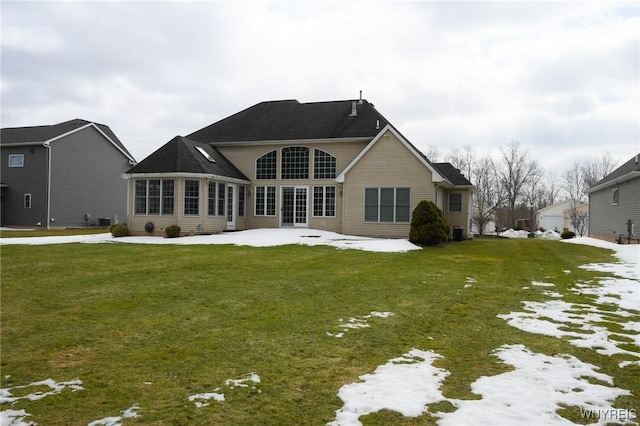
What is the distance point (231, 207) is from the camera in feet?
85.9

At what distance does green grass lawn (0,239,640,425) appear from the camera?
4.18 m

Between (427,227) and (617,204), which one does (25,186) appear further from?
(617,204)

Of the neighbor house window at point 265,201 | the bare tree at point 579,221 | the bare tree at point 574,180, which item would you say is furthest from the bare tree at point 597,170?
the neighbor house window at point 265,201

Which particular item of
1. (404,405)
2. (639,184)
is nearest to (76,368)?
(404,405)

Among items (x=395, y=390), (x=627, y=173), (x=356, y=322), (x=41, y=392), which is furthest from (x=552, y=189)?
(x=41, y=392)

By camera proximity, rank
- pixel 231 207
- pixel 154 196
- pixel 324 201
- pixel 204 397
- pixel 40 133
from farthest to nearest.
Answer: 1. pixel 40 133
2. pixel 231 207
3. pixel 324 201
4. pixel 154 196
5. pixel 204 397

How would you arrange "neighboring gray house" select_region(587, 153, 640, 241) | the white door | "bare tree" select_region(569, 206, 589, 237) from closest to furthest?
"neighboring gray house" select_region(587, 153, 640, 241), the white door, "bare tree" select_region(569, 206, 589, 237)

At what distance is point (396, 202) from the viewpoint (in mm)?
23297

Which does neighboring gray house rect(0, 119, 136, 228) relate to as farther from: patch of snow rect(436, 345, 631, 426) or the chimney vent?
patch of snow rect(436, 345, 631, 426)

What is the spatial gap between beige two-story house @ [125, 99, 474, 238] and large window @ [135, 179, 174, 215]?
50 millimetres

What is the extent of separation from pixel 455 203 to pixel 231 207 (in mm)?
13217

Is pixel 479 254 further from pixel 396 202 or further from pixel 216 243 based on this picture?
pixel 216 243

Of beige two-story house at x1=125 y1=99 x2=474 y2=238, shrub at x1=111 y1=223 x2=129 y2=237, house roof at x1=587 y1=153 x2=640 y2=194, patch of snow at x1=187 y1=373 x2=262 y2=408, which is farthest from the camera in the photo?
beige two-story house at x1=125 y1=99 x2=474 y2=238

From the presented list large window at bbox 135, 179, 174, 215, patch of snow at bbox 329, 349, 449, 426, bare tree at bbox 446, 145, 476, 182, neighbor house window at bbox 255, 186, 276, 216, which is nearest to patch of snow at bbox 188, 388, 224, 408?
patch of snow at bbox 329, 349, 449, 426
